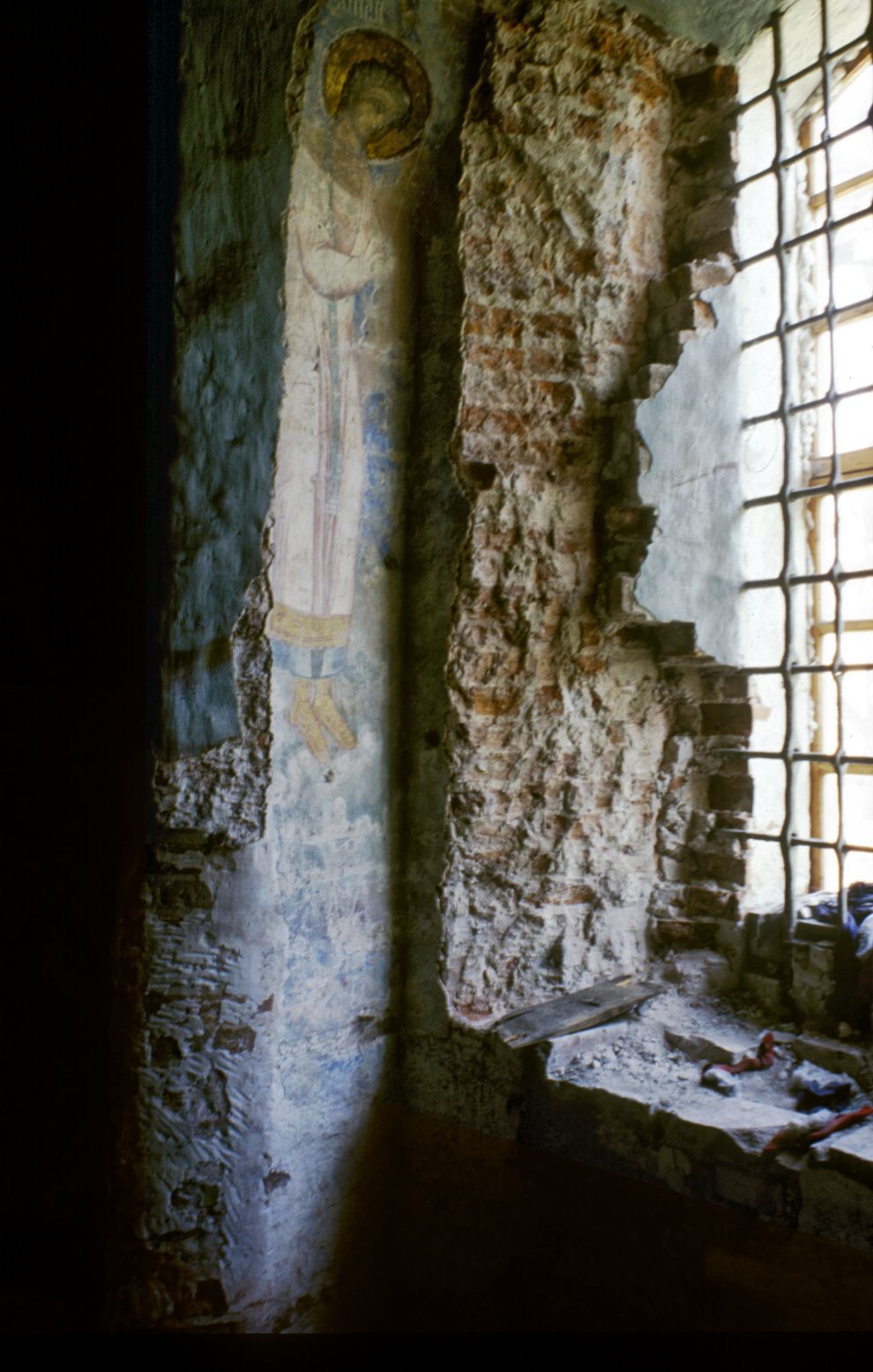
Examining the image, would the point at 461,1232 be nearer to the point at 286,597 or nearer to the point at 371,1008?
the point at 371,1008

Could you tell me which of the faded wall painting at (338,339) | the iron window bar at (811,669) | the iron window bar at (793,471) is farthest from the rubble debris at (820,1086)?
the faded wall painting at (338,339)

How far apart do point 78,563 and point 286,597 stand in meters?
0.97

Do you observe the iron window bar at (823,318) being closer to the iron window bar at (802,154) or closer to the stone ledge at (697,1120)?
the iron window bar at (802,154)

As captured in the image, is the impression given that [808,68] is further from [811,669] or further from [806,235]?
[811,669]

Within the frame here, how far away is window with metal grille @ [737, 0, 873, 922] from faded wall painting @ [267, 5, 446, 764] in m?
1.01

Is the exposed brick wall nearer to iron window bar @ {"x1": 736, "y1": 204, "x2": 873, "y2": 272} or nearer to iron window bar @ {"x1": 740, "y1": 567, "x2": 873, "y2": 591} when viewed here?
iron window bar @ {"x1": 736, "y1": 204, "x2": 873, "y2": 272}

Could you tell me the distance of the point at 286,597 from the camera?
7.26 ft

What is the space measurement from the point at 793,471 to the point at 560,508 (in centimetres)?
69

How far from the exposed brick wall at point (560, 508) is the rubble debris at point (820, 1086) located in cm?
50

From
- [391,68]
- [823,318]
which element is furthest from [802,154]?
[391,68]

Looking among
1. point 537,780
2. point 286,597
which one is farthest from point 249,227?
point 537,780

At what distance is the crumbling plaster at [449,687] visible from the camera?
82.7 inches

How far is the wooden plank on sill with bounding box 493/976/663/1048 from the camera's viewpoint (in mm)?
2285

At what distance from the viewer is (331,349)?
230 cm
